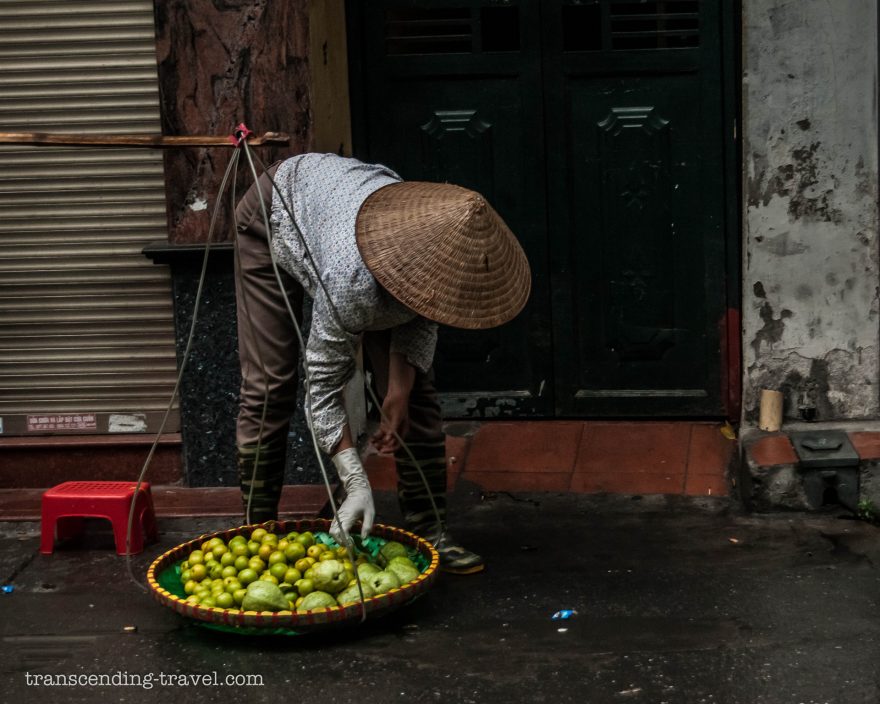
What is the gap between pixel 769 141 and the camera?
6070mm

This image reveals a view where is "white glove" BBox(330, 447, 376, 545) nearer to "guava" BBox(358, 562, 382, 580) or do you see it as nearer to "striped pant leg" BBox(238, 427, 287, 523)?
"guava" BBox(358, 562, 382, 580)

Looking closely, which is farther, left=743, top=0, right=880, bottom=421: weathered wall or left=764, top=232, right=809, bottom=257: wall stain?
left=764, top=232, right=809, bottom=257: wall stain

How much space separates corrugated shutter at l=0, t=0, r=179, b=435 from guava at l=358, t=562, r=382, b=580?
195cm

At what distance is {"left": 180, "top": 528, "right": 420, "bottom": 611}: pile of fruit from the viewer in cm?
446

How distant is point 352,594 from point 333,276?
1.03m

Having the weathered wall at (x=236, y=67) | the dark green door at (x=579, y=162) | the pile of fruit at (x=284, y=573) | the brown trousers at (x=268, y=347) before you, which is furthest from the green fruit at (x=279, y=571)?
the dark green door at (x=579, y=162)

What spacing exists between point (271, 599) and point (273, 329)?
1.16 meters

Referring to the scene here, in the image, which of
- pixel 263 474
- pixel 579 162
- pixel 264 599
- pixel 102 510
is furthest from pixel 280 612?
pixel 579 162

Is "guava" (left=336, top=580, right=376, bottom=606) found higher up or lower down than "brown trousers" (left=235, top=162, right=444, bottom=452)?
lower down

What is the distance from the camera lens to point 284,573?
4.61 metres

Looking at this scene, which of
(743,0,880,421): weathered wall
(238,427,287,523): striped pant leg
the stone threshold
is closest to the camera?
(238,427,287,523): striped pant leg

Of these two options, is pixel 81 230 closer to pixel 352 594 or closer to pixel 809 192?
pixel 352 594

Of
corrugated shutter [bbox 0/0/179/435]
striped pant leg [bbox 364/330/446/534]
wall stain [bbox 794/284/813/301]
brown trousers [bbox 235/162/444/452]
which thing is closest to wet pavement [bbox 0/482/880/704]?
striped pant leg [bbox 364/330/446/534]

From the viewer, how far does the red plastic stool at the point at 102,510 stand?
5523mm
